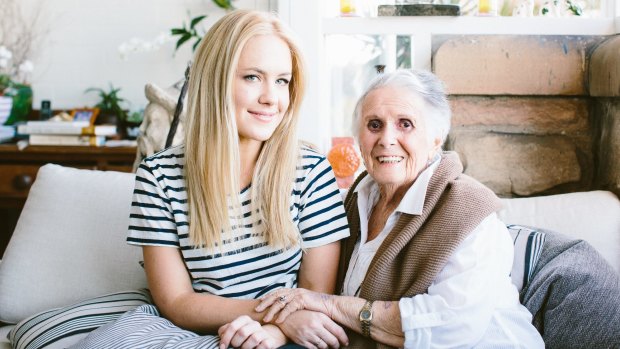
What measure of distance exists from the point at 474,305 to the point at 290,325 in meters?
0.40

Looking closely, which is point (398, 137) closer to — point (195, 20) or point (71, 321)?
point (71, 321)

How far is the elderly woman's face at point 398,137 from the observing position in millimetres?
1537

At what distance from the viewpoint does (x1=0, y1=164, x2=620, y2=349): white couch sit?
185cm

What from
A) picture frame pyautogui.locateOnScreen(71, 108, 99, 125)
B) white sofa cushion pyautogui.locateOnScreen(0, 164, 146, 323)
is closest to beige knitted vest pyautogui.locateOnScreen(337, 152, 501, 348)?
white sofa cushion pyautogui.locateOnScreen(0, 164, 146, 323)

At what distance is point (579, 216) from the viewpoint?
186 cm

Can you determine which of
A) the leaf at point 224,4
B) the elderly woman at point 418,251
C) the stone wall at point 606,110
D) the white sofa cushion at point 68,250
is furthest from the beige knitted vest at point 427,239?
the leaf at point 224,4

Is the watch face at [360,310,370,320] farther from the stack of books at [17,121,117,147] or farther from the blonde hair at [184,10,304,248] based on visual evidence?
the stack of books at [17,121,117,147]

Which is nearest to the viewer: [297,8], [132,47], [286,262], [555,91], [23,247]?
[286,262]

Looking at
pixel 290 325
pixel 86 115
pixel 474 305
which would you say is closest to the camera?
pixel 474 305

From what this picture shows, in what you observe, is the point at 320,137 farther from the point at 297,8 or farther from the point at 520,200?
the point at 520,200

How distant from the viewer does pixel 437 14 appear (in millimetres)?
2465

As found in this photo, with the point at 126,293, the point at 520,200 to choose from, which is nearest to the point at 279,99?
the point at 126,293

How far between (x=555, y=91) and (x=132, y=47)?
190 cm

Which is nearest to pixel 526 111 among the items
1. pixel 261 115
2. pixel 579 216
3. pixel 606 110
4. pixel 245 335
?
pixel 606 110
